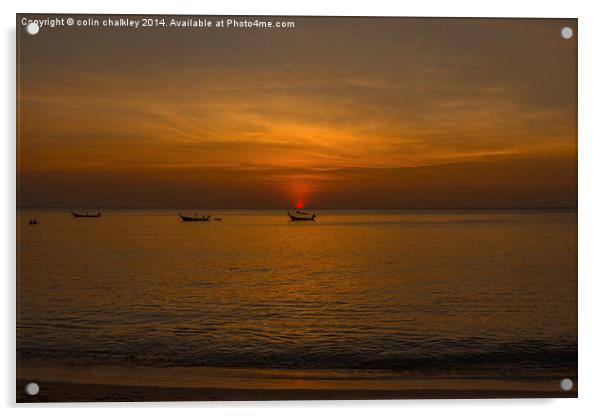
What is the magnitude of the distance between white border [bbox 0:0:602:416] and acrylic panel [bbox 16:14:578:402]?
0.04 meters

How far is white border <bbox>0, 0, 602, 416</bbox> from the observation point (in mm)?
2355

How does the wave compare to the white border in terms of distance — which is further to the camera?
the wave

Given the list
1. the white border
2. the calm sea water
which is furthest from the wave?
the white border

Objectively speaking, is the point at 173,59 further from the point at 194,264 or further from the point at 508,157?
the point at 194,264

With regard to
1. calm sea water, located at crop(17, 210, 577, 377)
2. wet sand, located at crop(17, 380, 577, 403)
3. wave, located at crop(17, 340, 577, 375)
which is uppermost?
calm sea water, located at crop(17, 210, 577, 377)

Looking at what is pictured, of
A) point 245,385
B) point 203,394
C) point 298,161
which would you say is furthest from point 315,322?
point 298,161

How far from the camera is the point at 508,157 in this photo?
2.66m

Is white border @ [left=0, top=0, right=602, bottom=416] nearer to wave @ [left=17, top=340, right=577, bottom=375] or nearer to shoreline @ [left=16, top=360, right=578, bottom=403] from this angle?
shoreline @ [left=16, top=360, right=578, bottom=403]

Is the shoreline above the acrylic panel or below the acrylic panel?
below

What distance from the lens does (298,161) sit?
109 inches
